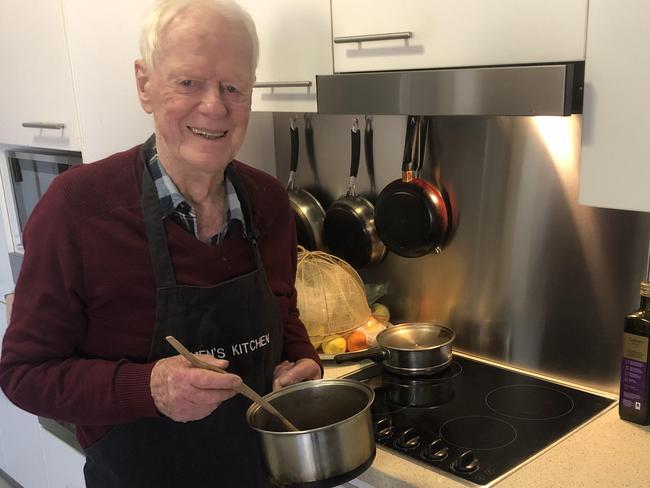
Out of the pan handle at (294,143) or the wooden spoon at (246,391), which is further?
the pan handle at (294,143)

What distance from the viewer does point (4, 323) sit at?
245 cm

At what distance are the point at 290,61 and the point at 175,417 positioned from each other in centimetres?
79

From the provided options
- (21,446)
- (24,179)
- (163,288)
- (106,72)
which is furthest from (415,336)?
(21,446)

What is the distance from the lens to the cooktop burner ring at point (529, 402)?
1.32 meters

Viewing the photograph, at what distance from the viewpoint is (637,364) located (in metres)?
1.21

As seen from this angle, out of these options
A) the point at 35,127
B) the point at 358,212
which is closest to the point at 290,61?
the point at 358,212

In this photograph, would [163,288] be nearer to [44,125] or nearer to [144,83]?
[144,83]

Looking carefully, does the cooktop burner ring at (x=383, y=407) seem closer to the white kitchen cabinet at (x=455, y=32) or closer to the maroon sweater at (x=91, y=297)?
the maroon sweater at (x=91, y=297)

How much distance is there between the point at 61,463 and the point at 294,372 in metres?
1.23

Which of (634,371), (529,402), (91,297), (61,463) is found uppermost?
(91,297)

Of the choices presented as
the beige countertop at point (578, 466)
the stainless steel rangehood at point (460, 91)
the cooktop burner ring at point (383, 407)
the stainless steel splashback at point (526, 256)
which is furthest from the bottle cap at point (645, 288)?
the cooktop burner ring at point (383, 407)

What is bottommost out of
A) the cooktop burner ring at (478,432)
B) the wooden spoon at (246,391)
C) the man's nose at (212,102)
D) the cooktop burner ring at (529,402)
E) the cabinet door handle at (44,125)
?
the cooktop burner ring at (529,402)

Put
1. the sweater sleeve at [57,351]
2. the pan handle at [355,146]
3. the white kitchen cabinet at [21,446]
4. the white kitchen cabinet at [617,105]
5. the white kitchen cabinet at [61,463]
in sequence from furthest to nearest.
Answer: the white kitchen cabinet at [21,446] → the white kitchen cabinet at [61,463] → the pan handle at [355,146] → the sweater sleeve at [57,351] → the white kitchen cabinet at [617,105]

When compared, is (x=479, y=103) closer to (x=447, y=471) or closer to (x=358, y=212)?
(x=447, y=471)
